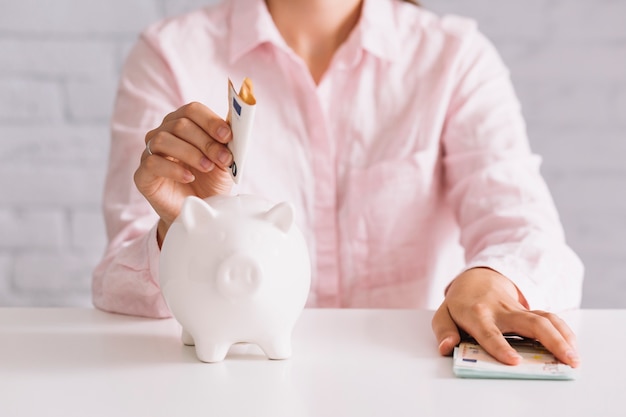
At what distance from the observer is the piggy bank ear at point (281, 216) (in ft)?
2.39

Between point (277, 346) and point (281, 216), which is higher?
point (281, 216)

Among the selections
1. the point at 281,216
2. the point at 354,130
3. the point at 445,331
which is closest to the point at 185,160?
the point at 281,216

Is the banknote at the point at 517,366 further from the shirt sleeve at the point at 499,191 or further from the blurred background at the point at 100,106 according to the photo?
the blurred background at the point at 100,106

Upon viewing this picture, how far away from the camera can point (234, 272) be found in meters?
0.71

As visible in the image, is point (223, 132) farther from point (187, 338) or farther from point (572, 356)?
point (572, 356)

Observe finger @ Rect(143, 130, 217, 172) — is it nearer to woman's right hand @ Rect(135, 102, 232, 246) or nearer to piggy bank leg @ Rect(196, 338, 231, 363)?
woman's right hand @ Rect(135, 102, 232, 246)

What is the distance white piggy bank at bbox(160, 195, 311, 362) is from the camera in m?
0.72

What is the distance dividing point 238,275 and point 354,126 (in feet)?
1.73

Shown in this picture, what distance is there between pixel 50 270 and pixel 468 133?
2.87ft

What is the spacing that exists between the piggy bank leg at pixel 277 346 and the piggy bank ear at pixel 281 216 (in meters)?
0.09

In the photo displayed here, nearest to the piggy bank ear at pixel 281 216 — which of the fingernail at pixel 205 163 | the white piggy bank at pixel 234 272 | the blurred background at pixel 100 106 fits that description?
the white piggy bank at pixel 234 272

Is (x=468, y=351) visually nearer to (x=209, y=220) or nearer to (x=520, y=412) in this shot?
(x=520, y=412)

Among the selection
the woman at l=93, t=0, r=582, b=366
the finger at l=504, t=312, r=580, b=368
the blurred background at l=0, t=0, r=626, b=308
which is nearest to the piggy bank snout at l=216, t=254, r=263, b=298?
the finger at l=504, t=312, r=580, b=368

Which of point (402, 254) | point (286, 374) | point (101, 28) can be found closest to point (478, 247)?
point (402, 254)
